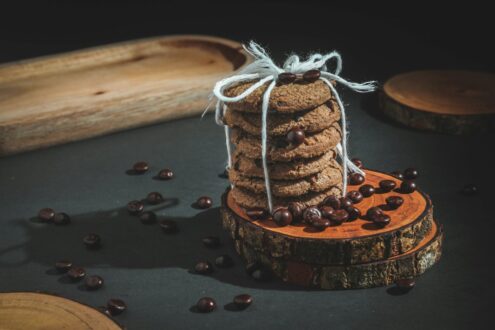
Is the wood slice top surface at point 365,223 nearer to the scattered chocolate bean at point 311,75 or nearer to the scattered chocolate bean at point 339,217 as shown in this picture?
the scattered chocolate bean at point 339,217

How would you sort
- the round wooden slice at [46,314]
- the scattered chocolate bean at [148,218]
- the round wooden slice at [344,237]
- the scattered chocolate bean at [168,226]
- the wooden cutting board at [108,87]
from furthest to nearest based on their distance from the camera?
1. the wooden cutting board at [108,87]
2. the scattered chocolate bean at [148,218]
3. the scattered chocolate bean at [168,226]
4. the round wooden slice at [344,237]
5. the round wooden slice at [46,314]

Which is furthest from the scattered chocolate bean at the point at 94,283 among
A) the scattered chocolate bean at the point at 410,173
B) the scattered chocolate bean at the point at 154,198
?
the scattered chocolate bean at the point at 410,173

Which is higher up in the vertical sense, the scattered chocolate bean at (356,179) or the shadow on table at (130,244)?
the scattered chocolate bean at (356,179)

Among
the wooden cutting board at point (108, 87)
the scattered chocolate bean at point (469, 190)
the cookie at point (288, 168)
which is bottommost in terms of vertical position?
the scattered chocolate bean at point (469, 190)

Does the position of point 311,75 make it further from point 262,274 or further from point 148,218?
point 148,218

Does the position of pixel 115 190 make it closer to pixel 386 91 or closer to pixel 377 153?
pixel 377 153

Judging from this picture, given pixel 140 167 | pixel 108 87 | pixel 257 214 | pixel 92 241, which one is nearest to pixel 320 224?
pixel 257 214
